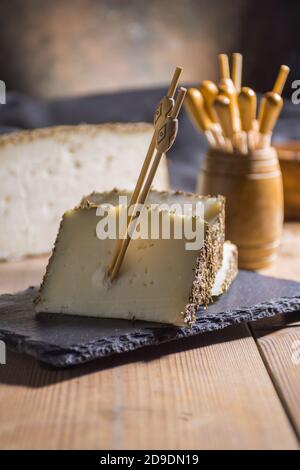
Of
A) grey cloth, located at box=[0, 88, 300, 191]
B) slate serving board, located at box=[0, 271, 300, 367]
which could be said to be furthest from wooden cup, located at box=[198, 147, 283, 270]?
grey cloth, located at box=[0, 88, 300, 191]

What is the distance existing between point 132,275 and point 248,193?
1.67 ft

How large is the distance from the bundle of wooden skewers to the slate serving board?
39 cm

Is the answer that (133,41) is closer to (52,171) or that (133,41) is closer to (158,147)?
(52,171)

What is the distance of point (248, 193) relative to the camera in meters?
1.59

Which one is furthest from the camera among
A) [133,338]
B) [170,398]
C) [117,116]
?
[117,116]

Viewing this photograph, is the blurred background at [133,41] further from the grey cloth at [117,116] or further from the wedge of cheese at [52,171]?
the wedge of cheese at [52,171]

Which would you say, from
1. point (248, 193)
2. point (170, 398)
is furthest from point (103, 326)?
point (248, 193)

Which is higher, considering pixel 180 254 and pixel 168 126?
pixel 168 126

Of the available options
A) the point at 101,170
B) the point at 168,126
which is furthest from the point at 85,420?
the point at 101,170

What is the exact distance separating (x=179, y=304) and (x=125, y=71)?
1.84 m

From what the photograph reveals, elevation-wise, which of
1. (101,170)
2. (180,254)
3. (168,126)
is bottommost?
(101,170)
